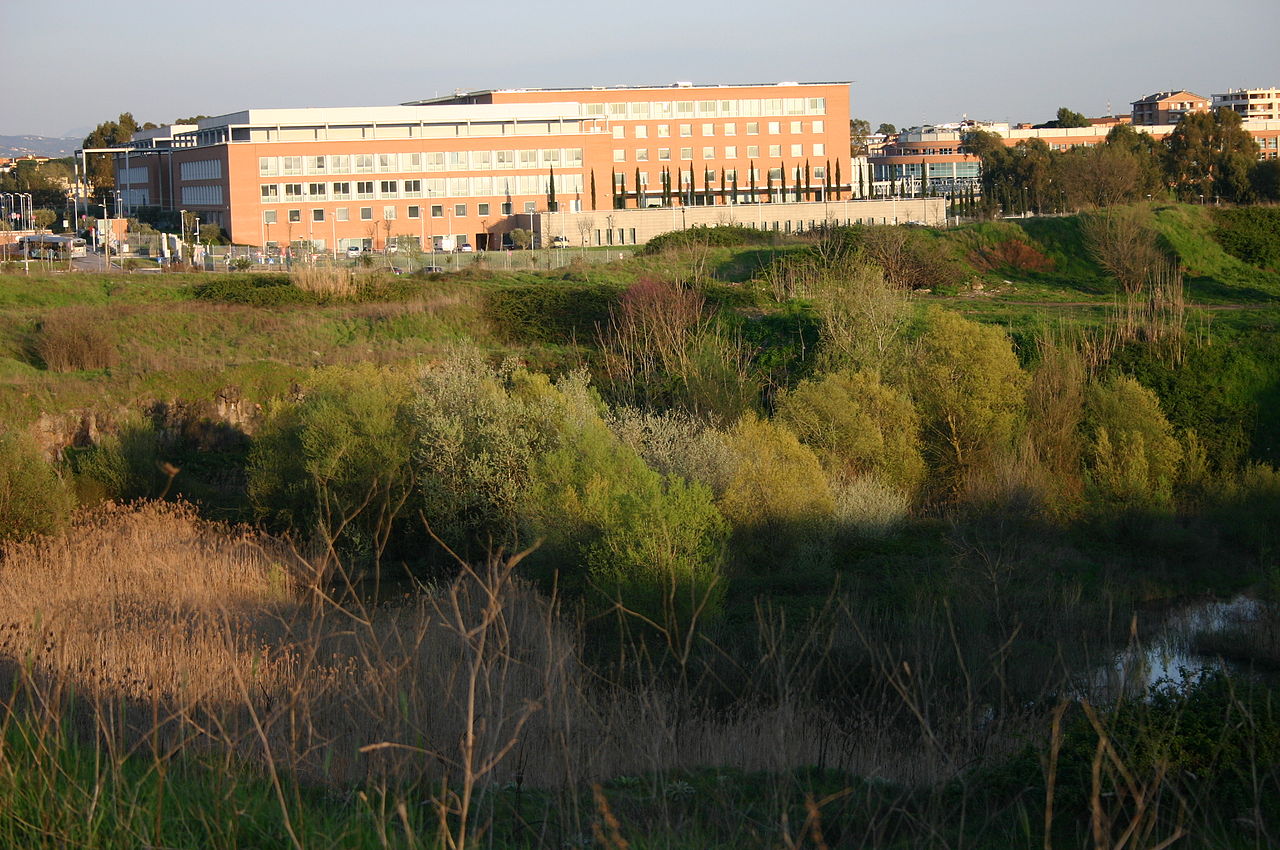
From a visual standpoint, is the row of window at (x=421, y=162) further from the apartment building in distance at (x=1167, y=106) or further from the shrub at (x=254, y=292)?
the apartment building in distance at (x=1167, y=106)

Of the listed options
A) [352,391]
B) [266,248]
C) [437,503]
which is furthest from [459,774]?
[266,248]

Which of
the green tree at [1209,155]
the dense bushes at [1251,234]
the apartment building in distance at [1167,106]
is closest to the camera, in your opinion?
the dense bushes at [1251,234]

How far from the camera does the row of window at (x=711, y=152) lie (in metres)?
70.8

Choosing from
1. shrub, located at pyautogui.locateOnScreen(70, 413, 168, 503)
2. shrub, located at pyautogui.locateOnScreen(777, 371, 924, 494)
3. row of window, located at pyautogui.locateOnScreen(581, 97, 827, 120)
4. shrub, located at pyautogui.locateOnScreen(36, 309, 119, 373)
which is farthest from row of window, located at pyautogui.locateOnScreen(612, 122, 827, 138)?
shrub, located at pyautogui.locateOnScreen(777, 371, 924, 494)

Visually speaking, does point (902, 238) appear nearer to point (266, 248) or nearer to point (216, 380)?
point (216, 380)

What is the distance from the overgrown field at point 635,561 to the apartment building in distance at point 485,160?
27.4 metres

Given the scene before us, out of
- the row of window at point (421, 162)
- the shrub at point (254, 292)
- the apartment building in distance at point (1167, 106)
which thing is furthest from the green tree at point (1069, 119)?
the shrub at point (254, 292)

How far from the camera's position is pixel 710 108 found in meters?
71.3

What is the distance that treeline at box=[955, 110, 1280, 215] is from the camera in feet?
156

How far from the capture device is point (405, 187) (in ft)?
196

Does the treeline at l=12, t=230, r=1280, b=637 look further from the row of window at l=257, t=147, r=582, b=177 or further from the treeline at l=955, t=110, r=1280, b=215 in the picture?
the row of window at l=257, t=147, r=582, b=177

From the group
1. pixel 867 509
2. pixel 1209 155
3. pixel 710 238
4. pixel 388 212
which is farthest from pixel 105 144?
pixel 867 509

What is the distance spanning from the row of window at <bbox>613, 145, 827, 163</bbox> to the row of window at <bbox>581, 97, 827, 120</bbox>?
1852 millimetres

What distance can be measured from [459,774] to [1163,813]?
14.3 feet
